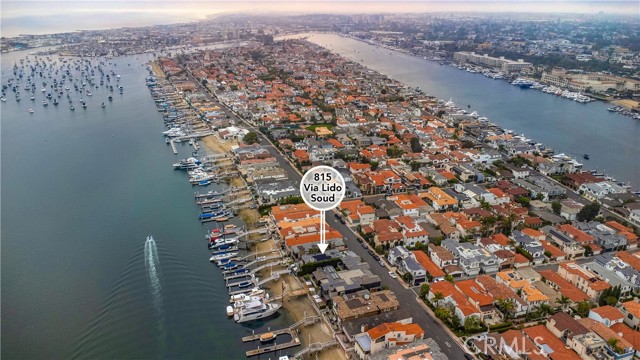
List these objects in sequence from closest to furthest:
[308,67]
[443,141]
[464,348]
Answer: [464,348]
[443,141]
[308,67]

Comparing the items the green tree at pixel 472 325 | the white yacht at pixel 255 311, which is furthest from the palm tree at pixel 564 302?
the white yacht at pixel 255 311

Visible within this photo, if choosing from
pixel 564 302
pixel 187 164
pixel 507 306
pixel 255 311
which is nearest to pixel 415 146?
pixel 187 164

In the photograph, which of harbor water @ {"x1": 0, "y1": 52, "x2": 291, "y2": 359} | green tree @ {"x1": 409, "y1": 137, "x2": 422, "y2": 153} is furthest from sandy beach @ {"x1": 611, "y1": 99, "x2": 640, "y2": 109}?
harbor water @ {"x1": 0, "y1": 52, "x2": 291, "y2": 359}

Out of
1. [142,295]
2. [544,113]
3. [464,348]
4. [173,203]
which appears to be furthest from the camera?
[544,113]

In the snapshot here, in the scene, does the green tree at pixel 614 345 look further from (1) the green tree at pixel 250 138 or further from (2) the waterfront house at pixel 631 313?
(1) the green tree at pixel 250 138

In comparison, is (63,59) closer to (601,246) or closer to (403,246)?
(403,246)

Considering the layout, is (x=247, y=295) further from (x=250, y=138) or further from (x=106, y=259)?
(x=250, y=138)

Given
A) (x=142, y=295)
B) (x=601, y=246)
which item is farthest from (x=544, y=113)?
(x=142, y=295)

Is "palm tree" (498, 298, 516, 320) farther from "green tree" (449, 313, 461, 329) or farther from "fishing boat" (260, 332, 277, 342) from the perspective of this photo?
"fishing boat" (260, 332, 277, 342)
